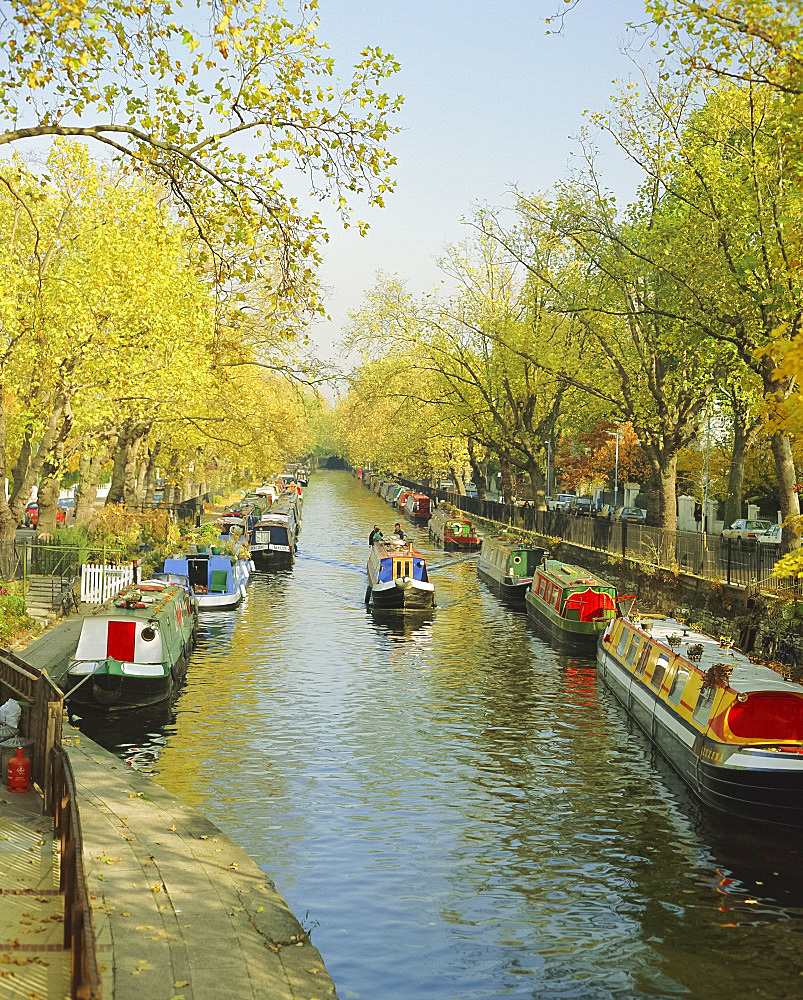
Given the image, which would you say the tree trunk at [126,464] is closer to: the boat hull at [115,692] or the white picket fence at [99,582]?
the white picket fence at [99,582]

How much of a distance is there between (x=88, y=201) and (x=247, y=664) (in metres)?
16.3

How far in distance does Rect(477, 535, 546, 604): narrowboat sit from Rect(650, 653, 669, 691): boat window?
21.6 metres

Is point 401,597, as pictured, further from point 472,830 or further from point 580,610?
point 472,830

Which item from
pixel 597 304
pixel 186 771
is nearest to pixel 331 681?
pixel 186 771

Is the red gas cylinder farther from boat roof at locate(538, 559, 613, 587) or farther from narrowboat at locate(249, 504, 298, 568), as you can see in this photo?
narrowboat at locate(249, 504, 298, 568)

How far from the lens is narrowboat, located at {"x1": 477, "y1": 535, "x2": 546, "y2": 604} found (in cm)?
4809

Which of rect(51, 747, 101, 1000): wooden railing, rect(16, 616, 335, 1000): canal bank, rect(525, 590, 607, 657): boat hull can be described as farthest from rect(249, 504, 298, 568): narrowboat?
rect(51, 747, 101, 1000): wooden railing

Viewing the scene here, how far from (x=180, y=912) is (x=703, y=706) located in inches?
478

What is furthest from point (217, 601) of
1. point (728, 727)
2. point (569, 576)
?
point (728, 727)

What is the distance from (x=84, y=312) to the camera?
33688 mm

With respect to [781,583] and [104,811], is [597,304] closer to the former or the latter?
[781,583]

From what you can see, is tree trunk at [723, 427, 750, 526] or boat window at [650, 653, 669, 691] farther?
tree trunk at [723, 427, 750, 526]

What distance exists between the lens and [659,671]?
2552 centimetres

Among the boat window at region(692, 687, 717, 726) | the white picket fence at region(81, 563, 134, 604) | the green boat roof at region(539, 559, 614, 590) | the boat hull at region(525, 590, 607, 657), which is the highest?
the green boat roof at region(539, 559, 614, 590)
